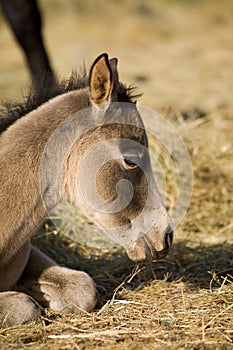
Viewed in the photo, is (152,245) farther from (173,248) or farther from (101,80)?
(173,248)

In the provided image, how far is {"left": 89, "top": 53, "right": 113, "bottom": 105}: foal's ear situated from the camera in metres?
3.42

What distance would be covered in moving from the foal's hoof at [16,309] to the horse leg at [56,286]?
23cm

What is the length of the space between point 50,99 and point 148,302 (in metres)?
1.49

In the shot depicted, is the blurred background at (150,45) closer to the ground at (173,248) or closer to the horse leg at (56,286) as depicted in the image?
the ground at (173,248)

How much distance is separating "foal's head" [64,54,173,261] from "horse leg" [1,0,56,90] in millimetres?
4775

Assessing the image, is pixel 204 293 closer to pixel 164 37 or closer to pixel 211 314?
pixel 211 314

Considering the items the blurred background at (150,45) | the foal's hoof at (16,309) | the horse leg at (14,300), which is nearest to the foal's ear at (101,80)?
the horse leg at (14,300)

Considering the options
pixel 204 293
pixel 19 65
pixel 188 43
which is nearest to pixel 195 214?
pixel 204 293

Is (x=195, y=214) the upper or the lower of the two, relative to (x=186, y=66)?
lower

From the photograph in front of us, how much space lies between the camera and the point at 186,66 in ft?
45.9

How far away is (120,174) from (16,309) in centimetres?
102

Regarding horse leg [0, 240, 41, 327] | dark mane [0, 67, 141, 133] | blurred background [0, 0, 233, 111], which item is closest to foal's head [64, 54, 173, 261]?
dark mane [0, 67, 141, 133]

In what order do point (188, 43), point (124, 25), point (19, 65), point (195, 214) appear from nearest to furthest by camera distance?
point (195, 214) → point (19, 65) → point (188, 43) → point (124, 25)

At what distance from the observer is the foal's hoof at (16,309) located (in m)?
3.53
